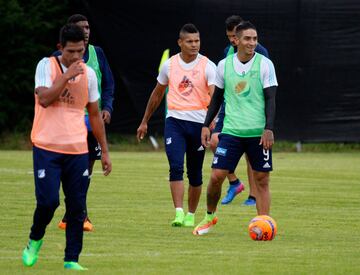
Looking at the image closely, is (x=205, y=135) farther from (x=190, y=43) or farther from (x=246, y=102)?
(x=190, y=43)

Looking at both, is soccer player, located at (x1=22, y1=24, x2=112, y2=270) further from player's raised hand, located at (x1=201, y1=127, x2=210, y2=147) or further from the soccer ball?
player's raised hand, located at (x1=201, y1=127, x2=210, y2=147)

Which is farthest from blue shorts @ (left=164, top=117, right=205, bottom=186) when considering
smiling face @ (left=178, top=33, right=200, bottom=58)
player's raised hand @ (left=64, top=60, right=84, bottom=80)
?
player's raised hand @ (left=64, top=60, right=84, bottom=80)

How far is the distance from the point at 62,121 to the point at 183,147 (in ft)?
13.3

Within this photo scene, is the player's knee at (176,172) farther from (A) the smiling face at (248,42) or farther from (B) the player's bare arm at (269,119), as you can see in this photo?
(A) the smiling face at (248,42)

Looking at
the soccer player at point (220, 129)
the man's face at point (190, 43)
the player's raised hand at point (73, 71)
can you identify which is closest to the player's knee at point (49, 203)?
the player's raised hand at point (73, 71)

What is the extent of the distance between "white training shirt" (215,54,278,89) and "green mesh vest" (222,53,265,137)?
37 millimetres

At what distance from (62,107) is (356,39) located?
63.1 feet

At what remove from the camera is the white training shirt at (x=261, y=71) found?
11.0 meters

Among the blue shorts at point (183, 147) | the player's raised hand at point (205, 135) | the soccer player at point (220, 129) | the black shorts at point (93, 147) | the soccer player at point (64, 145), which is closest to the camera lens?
the soccer player at point (64, 145)

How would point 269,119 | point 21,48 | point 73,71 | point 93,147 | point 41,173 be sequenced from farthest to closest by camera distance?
point 21,48 → point 93,147 → point 269,119 → point 41,173 → point 73,71

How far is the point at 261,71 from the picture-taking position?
36.1ft

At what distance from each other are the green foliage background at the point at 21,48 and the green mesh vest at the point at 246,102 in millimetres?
18283

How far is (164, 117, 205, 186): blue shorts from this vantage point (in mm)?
12453

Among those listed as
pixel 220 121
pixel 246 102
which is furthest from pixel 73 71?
pixel 220 121
